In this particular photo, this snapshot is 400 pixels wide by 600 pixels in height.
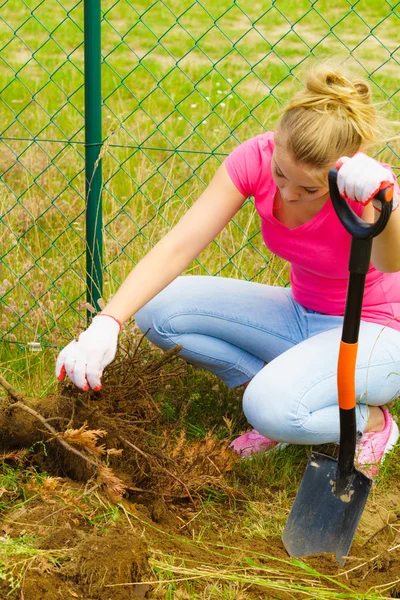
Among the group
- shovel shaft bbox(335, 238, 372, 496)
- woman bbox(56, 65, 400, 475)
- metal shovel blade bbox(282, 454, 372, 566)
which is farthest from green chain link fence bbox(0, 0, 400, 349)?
metal shovel blade bbox(282, 454, 372, 566)

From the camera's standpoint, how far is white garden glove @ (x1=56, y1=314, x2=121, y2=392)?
2.10m

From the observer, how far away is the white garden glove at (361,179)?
5.96ft

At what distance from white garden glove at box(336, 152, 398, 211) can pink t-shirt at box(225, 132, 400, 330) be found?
38 cm

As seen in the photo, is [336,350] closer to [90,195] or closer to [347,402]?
[347,402]

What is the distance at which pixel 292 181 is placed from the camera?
2.17m

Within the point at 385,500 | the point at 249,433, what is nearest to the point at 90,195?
the point at 249,433

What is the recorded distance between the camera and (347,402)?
2.04 m

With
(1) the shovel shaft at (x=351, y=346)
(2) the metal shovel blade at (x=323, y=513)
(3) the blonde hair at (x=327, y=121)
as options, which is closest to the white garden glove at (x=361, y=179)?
(1) the shovel shaft at (x=351, y=346)

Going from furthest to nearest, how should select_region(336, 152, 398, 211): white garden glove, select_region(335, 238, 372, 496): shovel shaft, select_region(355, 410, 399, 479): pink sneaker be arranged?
select_region(355, 410, 399, 479): pink sneaker, select_region(335, 238, 372, 496): shovel shaft, select_region(336, 152, 398, 211): white garden glove

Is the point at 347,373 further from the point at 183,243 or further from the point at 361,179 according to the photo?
the point at 183,243

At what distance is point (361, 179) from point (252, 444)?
3.63 ft

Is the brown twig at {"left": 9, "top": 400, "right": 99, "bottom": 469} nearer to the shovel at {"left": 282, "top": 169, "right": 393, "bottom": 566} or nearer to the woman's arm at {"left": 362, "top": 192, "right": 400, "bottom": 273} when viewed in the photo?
the shovel at {"left": 282, "top": 169, "right": 393, "bottom": 566}

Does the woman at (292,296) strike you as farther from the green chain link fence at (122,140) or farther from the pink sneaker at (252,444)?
the green chain link fence at (122,140)

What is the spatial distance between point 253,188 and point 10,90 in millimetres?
3702
